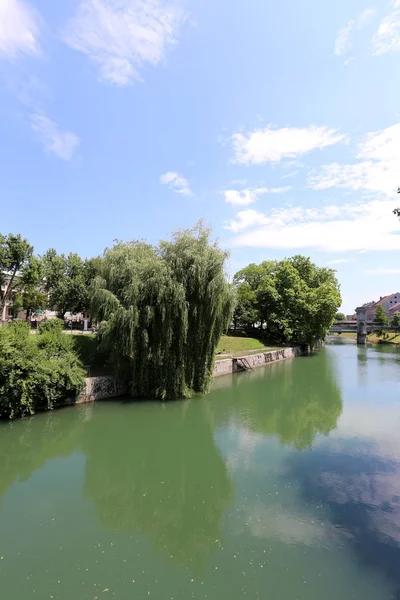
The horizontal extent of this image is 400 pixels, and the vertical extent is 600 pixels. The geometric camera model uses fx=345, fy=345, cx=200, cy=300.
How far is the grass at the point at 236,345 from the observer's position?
3606cm

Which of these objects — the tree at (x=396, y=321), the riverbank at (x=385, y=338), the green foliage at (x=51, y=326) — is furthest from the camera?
the tree at (x=396, y=321)

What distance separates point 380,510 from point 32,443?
10.8 m

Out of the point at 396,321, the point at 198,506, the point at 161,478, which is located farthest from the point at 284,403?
the point at 396,321

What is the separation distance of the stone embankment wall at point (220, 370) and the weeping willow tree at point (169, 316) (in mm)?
979

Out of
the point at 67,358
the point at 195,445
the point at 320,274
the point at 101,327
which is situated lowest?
the point at 195,445

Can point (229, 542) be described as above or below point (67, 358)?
below

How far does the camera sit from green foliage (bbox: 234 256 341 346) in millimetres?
44812

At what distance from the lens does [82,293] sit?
36.5 metres

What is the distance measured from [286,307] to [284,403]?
27.2 metres

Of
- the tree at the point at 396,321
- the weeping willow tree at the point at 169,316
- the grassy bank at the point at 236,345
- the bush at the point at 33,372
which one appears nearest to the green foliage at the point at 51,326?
the bush at the point at 33,372

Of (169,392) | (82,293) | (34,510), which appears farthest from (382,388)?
(82,293)

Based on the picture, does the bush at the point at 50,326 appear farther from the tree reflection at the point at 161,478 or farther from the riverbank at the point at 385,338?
the riverbank at the point at 385,338

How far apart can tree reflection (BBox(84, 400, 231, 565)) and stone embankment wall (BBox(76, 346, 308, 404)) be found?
→ 2.16m

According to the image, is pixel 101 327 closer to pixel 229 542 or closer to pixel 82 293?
pixel 229 542
